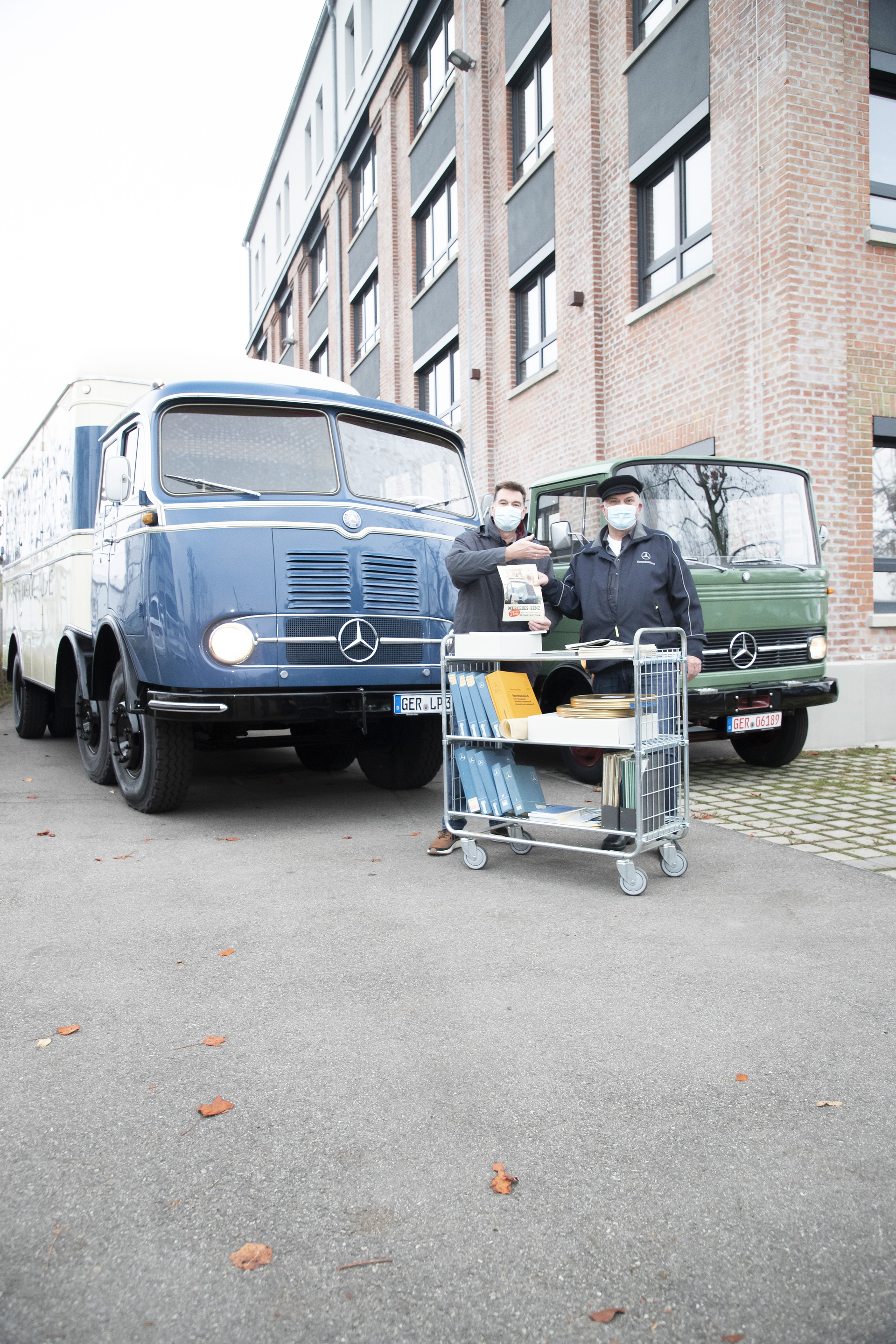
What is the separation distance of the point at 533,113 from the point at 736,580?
11645 mm

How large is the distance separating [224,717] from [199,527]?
45.1 inches

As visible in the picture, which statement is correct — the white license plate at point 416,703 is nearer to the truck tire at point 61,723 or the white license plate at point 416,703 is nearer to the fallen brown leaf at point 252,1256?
the fallen brown leaf at point 252,1256

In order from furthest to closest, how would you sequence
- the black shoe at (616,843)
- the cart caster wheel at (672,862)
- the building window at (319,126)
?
1. the building window at (319,126)
2. the black shoe at (616,843)
3. the cart caster wheel at (672,862)

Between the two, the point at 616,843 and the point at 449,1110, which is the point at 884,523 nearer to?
the point at 616,843

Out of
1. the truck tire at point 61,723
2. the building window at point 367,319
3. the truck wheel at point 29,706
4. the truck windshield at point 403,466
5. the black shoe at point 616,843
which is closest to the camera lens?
the black shoe at point 616,843

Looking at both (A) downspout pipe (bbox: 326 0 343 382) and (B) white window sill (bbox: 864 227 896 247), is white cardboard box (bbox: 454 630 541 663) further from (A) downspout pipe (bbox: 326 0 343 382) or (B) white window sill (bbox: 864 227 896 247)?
(A) downspout pipe (bbox: 326 0 343 382)

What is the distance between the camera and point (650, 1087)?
2658 millimetres

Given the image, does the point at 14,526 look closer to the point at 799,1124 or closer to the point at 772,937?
the point at 772,937

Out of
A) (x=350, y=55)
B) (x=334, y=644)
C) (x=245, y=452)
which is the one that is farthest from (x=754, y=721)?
(x=350, y=55)

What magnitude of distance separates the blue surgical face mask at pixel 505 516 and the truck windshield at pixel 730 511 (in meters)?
1.94

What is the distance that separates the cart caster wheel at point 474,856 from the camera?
17.1ft

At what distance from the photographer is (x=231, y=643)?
5.75 meters

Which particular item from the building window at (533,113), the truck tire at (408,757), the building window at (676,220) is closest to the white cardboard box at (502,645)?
the truck tire at (408,757)

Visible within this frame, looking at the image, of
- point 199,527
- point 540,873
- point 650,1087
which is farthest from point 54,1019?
point 199,527
